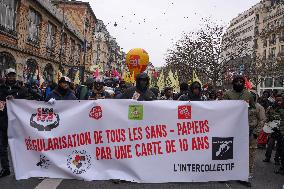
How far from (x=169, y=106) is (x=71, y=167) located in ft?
5.67

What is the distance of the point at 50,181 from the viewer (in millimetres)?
6754

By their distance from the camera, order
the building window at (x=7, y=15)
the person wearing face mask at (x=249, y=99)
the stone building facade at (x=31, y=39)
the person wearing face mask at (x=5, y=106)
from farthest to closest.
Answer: the stone building facade at (x=31, y=39), the building window at (x=7, y=15), the person wearing face mask at (x=249, y=99), the person wearing face mask at (x=5, y=106)

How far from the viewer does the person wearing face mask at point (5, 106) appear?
7098 millimetres

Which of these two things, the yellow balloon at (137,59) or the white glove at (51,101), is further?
→ the yellow balloon at (137,59)

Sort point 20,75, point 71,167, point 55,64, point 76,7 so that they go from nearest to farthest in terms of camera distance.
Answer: point 71,167
point 20,75
point 55,64
point 76,7

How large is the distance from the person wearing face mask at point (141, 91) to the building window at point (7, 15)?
1696 centimetres

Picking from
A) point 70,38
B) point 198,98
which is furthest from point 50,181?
point 70,38

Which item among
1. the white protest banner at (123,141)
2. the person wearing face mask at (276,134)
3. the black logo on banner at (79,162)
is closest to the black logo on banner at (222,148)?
the white protest banner at (123,141)

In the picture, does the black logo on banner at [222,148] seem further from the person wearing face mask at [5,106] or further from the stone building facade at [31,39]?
the stone building facade at [31,39]

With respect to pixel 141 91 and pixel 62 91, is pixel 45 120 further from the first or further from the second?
pixel 141 91

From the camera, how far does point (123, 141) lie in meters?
6.52

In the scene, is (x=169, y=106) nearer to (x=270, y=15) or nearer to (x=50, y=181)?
(x=50, y=181)

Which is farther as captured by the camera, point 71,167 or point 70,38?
point 70,38

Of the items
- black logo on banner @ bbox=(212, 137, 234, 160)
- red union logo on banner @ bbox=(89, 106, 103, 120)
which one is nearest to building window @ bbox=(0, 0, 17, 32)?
red union logo on banner @ bbox=(89, 106, 103, 120)
